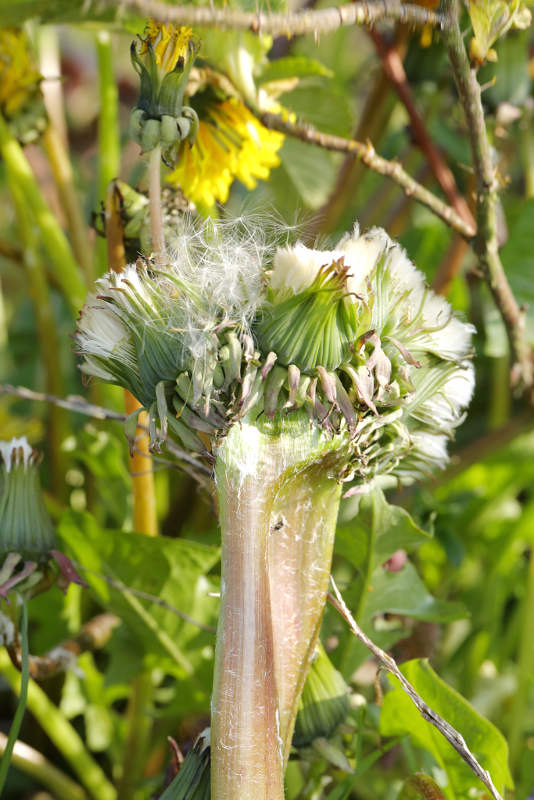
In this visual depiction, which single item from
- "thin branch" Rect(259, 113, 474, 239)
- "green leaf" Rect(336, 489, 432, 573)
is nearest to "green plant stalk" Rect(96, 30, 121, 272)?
"thin branch" Rect(259, 113, 474, 239)

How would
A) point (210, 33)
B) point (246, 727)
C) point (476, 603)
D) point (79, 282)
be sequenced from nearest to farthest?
point (246, 727) < point (210, 33) < point (79, 282) < point (476, 603)

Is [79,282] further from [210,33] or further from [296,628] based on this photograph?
[296,628]

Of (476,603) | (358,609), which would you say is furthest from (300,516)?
(476,603)

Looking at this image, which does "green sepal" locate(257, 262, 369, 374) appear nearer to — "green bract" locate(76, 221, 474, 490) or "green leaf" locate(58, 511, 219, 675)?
"green bract" locate(76, 221, 474, 490)

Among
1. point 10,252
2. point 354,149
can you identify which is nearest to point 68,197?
point 10,252

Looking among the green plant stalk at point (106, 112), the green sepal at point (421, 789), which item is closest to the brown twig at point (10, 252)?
the green plant stalk at point (106, 112)

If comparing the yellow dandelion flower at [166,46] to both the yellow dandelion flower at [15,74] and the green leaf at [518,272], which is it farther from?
the green leaf at [518,272]
